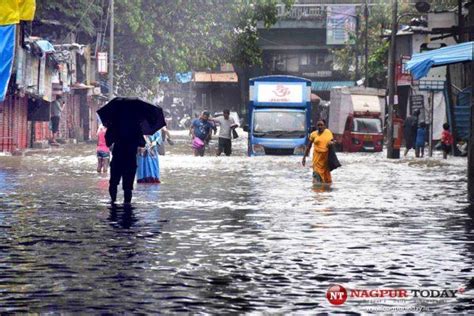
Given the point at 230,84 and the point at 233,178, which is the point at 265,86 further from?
the point at 230,84

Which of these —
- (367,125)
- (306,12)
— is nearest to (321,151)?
(367,125)

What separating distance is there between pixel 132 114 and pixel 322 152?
20.4 feet

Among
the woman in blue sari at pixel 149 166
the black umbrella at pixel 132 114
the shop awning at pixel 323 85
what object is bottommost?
the woman in blue sari at pixel 149 166

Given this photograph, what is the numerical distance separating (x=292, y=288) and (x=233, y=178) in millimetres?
18368

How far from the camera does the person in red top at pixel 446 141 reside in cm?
4423

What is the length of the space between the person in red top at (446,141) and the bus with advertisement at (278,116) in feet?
15.8

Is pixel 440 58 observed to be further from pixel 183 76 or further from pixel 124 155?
pixel 183 76

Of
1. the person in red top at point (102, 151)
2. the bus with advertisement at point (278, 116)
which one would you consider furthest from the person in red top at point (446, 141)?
the person in red top at point (102, 151)

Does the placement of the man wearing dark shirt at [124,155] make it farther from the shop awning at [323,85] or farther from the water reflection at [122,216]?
the shop awning at [323,85]

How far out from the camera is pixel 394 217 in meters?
17.5

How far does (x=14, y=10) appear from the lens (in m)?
31.6

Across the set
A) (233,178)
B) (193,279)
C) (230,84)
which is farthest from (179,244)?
(230,84)

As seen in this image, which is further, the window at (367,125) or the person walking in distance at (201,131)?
the window at (367,125)

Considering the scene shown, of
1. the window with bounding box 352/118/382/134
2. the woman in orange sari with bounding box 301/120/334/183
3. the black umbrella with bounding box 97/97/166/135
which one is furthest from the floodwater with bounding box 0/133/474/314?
the window with bounding box 352/118/382/134
